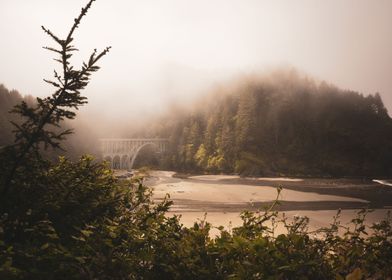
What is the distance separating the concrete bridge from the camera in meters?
101

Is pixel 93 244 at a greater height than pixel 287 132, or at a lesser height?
lesser

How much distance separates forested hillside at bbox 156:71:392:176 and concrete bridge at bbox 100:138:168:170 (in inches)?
413

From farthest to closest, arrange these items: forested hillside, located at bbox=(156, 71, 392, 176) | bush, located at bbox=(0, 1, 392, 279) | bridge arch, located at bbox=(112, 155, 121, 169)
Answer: bridge arch, located at bbox=(112, 155, 121, 169), forested hillside, located at bbox=(156, 71, 392, 176), bush, located at bbox=(0, 1, 392, 279)

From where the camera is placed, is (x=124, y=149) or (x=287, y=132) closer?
(x=287, y=132)

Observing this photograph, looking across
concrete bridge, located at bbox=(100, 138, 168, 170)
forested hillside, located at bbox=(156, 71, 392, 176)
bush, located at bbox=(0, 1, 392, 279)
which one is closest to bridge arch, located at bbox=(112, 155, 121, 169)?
concrete bridge, located at bbox=(100, 138, 168, 170)

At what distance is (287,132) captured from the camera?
91625 mm

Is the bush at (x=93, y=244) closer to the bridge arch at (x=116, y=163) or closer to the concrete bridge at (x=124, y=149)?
the concrete bridge at (x=124, y=149)

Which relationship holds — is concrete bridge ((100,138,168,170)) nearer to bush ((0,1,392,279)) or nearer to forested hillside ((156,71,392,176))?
forested hillside ((156,71,392,176))

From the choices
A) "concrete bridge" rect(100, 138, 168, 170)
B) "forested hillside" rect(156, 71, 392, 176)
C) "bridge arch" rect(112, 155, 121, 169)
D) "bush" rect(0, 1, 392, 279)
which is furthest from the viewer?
"bridge arch" rect(112, 155, 121, 169)

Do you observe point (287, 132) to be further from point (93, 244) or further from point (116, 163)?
Answer: point (93, 244)

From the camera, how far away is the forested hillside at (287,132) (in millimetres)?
79688

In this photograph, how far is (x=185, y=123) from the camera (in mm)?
110438

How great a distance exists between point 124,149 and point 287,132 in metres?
54.4

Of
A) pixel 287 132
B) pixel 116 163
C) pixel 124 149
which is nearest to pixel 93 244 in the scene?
pixel 287 132
